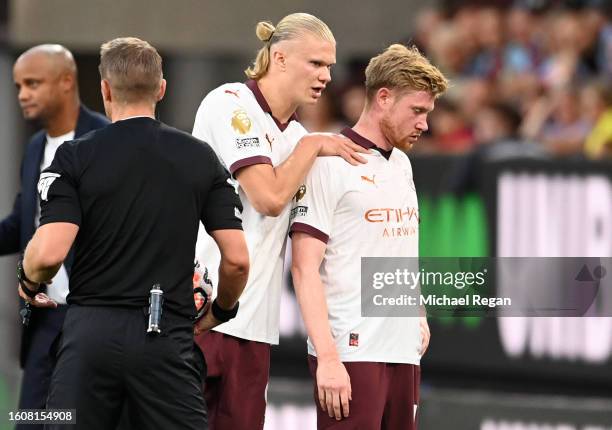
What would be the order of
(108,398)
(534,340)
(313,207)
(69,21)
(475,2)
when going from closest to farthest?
(108,398), (313,207), (534,340), (69,21), (475,2)

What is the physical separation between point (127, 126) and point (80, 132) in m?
2.03

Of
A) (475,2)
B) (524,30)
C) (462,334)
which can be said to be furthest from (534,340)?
(475,2)

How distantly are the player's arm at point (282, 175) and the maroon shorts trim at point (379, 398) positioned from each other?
0.74 metres

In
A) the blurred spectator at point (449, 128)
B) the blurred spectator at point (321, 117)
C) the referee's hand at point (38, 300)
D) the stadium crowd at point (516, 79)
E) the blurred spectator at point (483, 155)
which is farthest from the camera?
the blurred spectator at point (321, 117)

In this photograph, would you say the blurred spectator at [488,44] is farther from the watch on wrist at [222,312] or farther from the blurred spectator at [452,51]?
the watch on wrist at [222,312]

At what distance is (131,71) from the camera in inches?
198

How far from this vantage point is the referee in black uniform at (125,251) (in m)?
4.91

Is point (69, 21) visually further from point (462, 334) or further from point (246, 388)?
point (246, 388)

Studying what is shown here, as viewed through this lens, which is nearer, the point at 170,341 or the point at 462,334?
the point at 170,341

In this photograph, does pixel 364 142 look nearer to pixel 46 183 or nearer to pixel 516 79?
pixel 46 183

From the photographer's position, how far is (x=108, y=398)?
4.95 metres

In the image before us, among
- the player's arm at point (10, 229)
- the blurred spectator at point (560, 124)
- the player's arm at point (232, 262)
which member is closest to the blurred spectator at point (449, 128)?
the blurred spectator at point (560, 124)

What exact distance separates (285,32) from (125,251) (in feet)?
4.46

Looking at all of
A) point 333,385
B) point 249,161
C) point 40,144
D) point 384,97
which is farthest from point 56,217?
point 40,144
